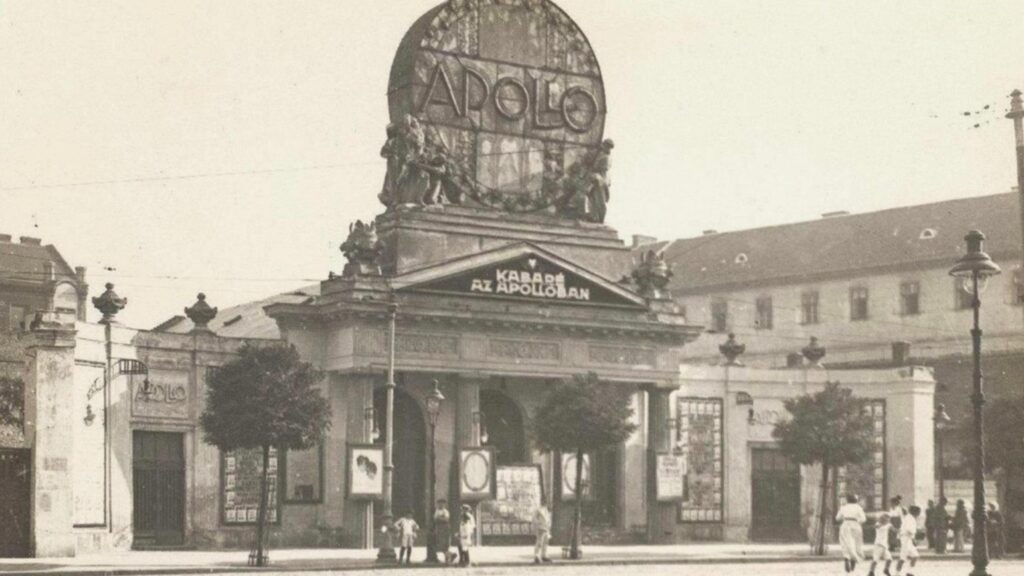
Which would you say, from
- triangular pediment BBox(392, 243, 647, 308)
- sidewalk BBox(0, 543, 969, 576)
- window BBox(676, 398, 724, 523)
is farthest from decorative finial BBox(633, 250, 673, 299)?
sidewalk BBox(0, 543, 969, 576)

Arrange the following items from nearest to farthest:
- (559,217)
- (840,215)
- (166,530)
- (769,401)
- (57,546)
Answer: (57,546)
(166,530)
(559,217)
(769,401)
(840,215)

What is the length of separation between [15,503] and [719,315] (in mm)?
57801

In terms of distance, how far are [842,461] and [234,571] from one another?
Answer: 2030cm

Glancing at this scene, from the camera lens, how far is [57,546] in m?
39.3

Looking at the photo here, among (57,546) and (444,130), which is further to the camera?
(444,130)

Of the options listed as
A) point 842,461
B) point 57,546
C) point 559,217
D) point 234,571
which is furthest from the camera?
point 559,217

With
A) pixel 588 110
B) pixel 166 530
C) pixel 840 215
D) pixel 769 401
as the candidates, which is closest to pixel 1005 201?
pixel 840 215

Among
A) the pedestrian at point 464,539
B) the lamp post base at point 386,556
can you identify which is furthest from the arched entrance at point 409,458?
the pedestrian at point 464,539

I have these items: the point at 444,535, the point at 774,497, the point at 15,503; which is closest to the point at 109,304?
the point at 15,503

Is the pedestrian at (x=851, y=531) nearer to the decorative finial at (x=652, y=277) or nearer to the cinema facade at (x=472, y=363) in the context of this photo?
the cinema facade at (x=472, y=363)

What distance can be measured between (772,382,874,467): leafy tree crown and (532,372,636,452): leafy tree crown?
19.5 feet

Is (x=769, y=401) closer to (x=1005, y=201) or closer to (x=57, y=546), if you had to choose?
(x=57, y=546)

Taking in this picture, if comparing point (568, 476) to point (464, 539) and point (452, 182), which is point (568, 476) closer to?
point (452, 182)

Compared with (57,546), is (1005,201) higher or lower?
higher
